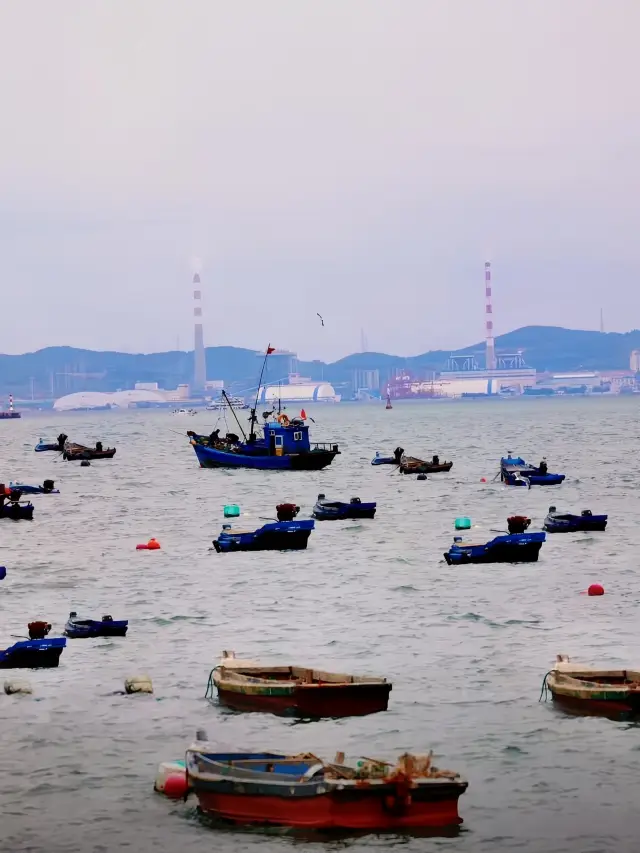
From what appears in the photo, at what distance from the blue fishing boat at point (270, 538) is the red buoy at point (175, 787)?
127 feet

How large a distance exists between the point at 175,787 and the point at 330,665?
484 inches

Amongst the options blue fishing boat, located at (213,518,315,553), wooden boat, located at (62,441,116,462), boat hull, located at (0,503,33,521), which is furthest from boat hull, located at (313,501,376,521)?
wooden boat, located at (62,441,116,462)

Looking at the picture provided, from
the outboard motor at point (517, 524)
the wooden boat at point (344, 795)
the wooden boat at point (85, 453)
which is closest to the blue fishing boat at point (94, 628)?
the wooden boat at point (344, 795)

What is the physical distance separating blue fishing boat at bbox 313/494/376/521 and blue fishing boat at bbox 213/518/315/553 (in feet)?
51.4

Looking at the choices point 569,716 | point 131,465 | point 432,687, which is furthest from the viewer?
point 131,465

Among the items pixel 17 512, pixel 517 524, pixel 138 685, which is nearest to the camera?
pixel 138 685

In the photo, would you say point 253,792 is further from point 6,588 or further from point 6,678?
point 6,588

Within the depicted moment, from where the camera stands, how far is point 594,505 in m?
96.9

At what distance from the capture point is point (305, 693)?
35.9 meters

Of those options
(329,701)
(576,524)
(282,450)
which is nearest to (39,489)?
(282,450)

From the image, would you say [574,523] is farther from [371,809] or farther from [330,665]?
[371,809]

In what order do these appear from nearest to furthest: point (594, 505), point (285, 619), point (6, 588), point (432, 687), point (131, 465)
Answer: point (432, 687) → point (285, 619) → point (6, 588) → point (594, 505) → point (131, 465)

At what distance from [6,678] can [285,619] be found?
12898 millimetres

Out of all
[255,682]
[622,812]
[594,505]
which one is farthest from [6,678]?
[594,505]
